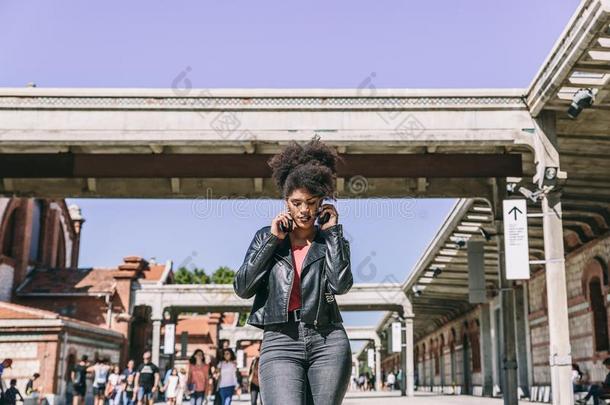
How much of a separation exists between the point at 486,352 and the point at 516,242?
21.2 meters

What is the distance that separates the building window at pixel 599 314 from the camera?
66.8 ft

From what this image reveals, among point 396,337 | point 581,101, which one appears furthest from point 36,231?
point 581,101

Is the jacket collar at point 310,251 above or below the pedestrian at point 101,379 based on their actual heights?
above

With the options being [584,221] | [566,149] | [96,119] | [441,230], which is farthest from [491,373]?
[96,119]

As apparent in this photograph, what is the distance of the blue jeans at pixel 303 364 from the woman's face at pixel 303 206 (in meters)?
0.51

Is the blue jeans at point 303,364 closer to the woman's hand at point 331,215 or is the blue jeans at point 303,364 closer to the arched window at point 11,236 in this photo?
the woman's hand at point 331,215

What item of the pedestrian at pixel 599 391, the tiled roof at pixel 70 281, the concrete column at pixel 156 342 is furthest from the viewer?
the tiled roof at pixel 70 281

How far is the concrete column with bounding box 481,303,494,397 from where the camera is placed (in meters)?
33.1

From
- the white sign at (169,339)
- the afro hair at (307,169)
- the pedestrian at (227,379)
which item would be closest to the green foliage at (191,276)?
the white sign at (169,339)

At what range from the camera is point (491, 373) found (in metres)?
33.2

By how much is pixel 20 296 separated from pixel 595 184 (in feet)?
89.3

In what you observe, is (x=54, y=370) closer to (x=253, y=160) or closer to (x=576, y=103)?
(x=253, y=160)

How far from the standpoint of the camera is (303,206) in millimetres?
3730

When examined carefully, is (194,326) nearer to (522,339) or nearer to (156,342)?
(156,342)
